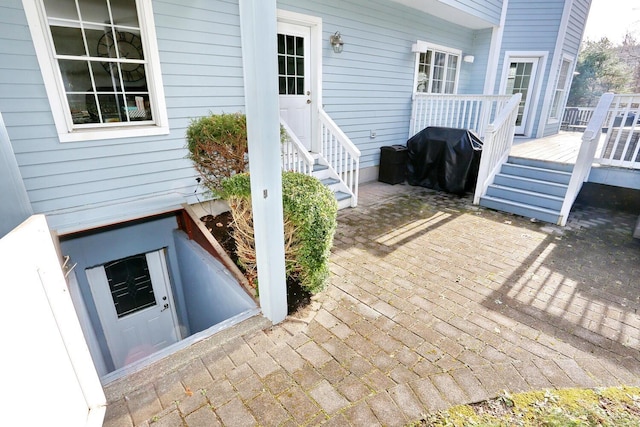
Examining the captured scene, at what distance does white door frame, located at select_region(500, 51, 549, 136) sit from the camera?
820 cm

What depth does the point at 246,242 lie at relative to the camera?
292 centimetres

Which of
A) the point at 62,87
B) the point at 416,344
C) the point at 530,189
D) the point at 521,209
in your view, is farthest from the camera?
the point at 530,189

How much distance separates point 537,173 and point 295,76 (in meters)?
4.39

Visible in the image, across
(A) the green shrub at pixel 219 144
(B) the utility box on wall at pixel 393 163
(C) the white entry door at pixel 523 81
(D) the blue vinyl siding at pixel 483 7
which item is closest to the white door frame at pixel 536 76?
(C) the white entry door at pixel 523 81

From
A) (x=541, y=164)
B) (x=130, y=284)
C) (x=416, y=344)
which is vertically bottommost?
(x=130, y=284)

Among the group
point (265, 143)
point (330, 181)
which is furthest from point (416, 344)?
point (330, 181)

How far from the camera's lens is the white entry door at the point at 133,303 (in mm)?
4453

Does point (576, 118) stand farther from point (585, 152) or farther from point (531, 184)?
point (585, 152)

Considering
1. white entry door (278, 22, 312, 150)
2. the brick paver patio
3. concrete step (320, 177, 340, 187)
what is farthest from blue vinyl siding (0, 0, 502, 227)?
the brick paver patio

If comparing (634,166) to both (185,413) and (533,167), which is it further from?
(185,413)

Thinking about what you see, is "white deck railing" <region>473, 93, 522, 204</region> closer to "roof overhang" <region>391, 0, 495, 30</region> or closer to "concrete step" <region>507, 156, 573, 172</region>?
"concrete step" <region>507, 156, 573, 172</region>

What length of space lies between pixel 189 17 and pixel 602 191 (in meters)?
7.17

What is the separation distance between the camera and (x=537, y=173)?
5211mm

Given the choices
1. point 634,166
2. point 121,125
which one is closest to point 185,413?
point 121,125
